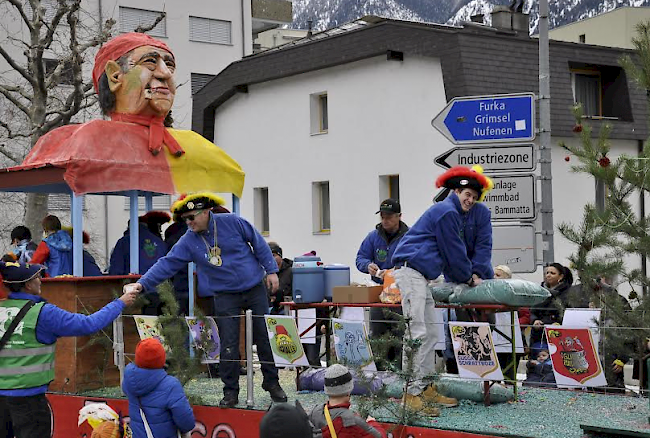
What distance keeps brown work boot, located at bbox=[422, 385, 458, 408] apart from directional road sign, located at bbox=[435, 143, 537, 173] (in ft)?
10.2

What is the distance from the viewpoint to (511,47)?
25359mm

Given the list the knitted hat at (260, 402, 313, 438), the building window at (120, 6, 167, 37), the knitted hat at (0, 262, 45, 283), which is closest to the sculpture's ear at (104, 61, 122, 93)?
the knitted hat at (0, 262, 45, 283)

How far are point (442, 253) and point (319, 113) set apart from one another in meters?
22.2

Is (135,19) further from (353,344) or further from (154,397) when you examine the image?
(154,397)

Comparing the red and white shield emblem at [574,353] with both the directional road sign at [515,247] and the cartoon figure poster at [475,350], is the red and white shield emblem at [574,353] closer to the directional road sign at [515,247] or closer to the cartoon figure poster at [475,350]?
the cartoon figure poster at [475,350]

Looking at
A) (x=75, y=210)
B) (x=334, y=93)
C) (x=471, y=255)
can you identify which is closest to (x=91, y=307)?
(x=75, y=210)

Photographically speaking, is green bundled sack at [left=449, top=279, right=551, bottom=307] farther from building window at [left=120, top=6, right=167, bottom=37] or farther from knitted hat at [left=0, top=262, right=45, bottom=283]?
building window at [left=120, top=6, right=167, bottom=37]

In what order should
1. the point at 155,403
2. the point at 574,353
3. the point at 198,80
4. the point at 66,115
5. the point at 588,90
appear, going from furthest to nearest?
the point at 198,80 → the point at 588,90 → the point at 66,115 → the point at 155,403 → the point at 574,353

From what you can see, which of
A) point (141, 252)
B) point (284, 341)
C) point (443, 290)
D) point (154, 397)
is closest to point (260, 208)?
point (141, 252)

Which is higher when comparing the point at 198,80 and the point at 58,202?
the point at 198,80

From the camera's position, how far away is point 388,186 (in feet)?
93.6

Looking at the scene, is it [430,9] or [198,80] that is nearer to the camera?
[198,80]

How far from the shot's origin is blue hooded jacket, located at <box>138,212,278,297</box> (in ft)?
31.3

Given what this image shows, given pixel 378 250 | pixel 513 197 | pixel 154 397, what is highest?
pixel 513 197
